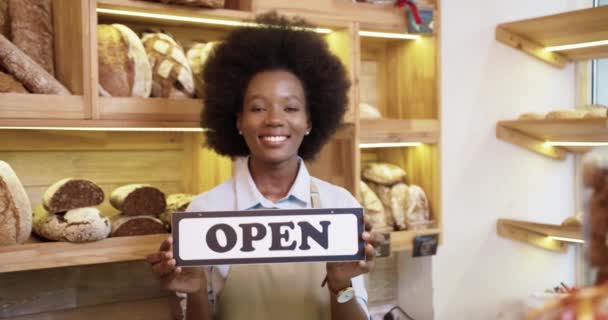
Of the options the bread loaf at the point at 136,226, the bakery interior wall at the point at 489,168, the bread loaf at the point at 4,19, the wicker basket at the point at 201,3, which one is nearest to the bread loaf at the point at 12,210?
the bread loaf at the point at 136,226

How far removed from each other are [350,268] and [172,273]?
1.23 ft

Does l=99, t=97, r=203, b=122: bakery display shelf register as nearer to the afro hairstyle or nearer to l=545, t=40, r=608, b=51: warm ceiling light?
the afro hairstyle

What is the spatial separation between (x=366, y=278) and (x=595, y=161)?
2.30 metres

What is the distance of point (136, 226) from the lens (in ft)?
5.53

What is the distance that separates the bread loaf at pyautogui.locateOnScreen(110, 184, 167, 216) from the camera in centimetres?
170

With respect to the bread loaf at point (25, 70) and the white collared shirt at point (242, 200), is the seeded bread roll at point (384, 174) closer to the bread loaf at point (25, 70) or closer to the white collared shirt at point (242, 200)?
the white collared shirt at point (242, 200)

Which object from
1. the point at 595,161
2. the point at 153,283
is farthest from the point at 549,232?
the point at 595,161

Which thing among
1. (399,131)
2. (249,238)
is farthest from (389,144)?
(249,238)

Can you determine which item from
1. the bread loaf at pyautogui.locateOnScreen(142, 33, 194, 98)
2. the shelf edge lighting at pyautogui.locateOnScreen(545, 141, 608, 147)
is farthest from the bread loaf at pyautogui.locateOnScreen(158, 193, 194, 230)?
the shelf edge lighting at pyautogui.locateOnScreen(545, 141, 608, 147)

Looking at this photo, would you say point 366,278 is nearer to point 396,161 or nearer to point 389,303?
point 389,303

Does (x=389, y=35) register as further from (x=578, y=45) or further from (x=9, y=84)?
(x=9, y=84)

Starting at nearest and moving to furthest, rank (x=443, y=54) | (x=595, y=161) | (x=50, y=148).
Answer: (x=595, y=161) < (x=50, y=148) < (x=443, y=54)

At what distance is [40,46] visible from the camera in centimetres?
162

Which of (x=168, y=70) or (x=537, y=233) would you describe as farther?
(x=537, y=233)
